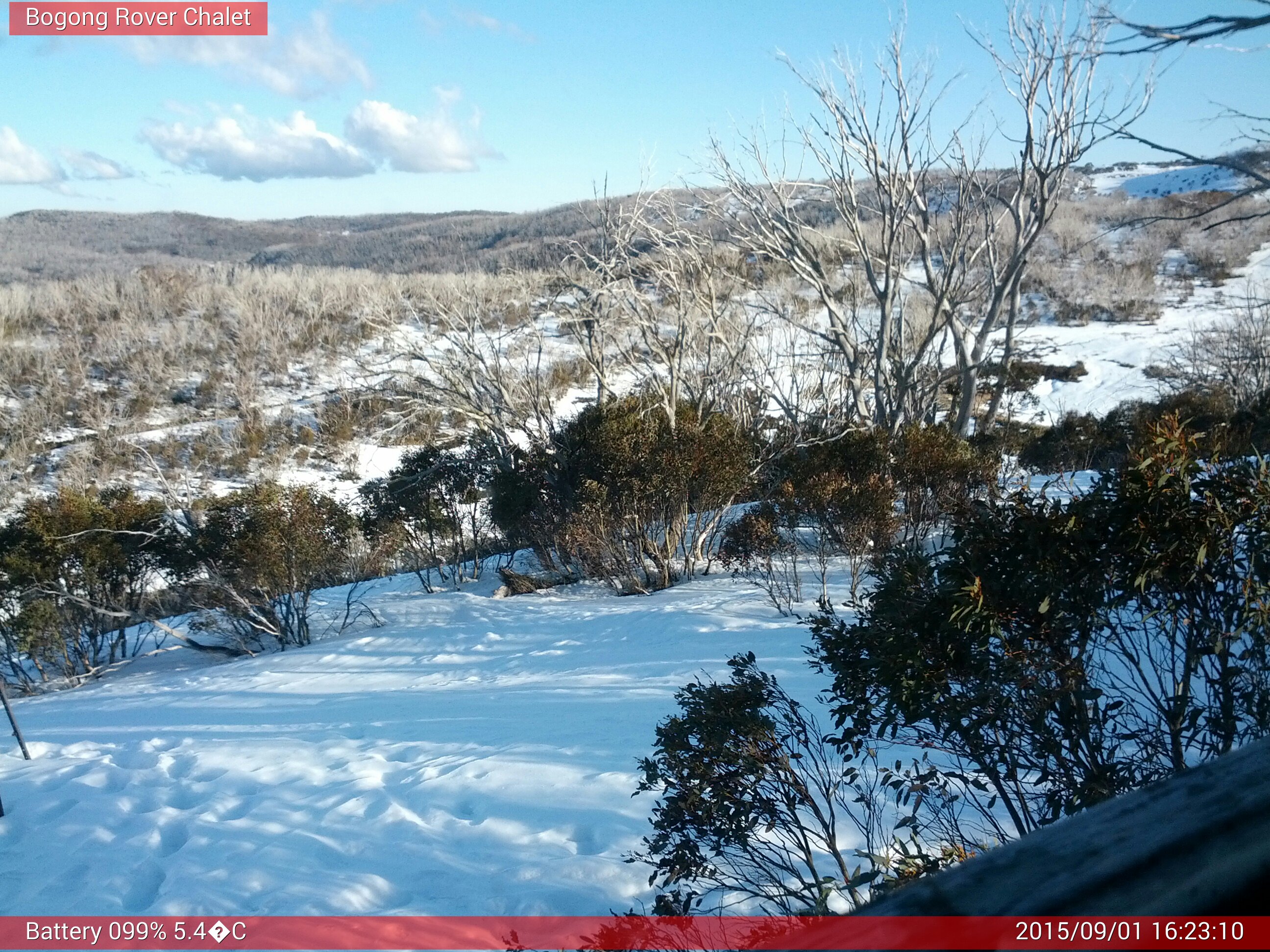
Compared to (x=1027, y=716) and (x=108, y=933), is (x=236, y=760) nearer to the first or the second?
(x=108, y=933)

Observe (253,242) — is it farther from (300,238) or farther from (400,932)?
(400,932)

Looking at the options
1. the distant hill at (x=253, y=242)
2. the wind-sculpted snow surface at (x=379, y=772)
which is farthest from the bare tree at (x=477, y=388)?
the distant hill at (x=253, y=242)

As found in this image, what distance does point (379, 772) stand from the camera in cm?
502

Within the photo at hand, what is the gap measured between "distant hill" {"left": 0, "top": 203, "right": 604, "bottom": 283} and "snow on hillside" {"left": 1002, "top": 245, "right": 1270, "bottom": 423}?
68.0ft

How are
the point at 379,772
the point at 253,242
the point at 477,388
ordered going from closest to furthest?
the point at 379,772 → the point at 477,388 → the point at 253,242

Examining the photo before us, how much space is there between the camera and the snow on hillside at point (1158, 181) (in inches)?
1865

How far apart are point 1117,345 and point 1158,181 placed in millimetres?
38696

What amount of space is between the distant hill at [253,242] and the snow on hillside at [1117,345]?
816 inches

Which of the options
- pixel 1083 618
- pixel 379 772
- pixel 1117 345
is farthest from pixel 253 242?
pixel 1083 618

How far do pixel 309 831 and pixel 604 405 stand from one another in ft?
24.3

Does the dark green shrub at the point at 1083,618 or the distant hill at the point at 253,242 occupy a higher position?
the distant hill at the point at 253,242

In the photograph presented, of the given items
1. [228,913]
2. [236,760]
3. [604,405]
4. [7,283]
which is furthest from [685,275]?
[7,283]

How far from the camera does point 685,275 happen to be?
1505 centimetres

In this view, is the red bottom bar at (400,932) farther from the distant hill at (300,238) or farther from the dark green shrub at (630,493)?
the distant hill at (300,238)
